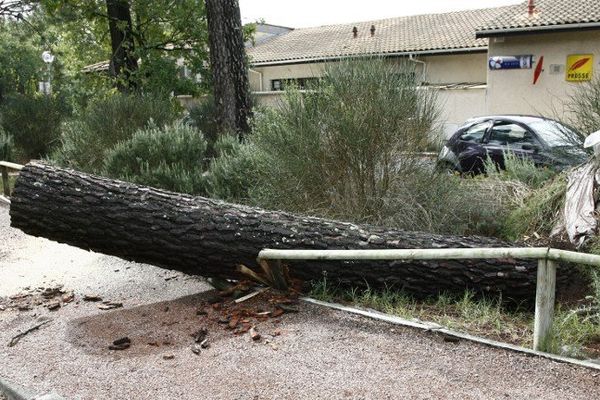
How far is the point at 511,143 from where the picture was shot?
10414mm

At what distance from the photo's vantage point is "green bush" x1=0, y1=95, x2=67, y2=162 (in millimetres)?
17328

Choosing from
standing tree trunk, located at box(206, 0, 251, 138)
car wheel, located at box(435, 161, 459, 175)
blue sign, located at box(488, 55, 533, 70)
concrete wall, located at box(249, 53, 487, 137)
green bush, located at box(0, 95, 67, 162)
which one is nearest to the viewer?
car wheel, located at box(435, 161, 459, 175)

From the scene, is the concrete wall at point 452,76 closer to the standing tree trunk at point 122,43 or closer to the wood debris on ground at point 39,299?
the standing tree trunk at point 122,43

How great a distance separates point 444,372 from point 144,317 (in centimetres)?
240

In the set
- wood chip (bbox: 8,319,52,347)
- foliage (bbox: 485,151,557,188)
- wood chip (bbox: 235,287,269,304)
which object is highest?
foliage (bbox: 485,151,557,188)

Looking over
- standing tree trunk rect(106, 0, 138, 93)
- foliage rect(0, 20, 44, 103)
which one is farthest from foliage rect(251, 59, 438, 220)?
foliage rect(0, 20, 44, 103)

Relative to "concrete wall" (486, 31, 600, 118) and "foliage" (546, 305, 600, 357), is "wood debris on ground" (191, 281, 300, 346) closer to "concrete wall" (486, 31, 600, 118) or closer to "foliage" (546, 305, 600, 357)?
"foliage" (546, 305, 600, 357)

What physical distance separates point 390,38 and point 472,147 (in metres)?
19.1

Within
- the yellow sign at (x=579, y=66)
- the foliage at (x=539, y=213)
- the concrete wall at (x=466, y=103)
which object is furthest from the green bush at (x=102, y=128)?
the yellow sign at (x=579, y=66)

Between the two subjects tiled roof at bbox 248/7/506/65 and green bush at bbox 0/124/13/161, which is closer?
green bush at bbox 0/124/13/161

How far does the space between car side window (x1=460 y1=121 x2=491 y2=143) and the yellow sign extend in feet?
26.6

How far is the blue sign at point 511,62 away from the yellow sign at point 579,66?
45.5 inches

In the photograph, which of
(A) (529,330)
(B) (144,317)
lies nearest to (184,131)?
(B) (144,317)

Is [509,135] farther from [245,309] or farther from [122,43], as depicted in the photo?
[122,43]
